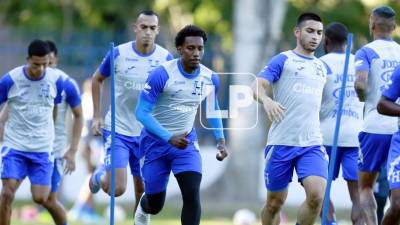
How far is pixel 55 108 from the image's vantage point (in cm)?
1606

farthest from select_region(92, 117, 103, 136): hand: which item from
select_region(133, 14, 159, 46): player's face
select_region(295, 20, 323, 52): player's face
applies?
select_region(295, 20, 323, 52): player's face

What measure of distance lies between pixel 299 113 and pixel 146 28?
242cm

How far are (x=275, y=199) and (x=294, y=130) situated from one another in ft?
2.72

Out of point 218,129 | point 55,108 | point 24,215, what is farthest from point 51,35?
point 218,129

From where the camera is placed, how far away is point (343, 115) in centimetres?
1535

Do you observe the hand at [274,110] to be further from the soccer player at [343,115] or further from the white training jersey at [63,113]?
the white training jersey at [63,113]

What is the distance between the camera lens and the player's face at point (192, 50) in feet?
43.9

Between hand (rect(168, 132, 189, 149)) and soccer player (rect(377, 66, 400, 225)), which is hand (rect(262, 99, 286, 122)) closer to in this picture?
hand (rect(168, 132, 189, 149))

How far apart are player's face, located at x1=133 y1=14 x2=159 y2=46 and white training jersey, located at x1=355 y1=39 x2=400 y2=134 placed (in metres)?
2.53

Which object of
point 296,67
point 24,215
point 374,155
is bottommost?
point 24,215

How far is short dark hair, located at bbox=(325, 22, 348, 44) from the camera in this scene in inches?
604

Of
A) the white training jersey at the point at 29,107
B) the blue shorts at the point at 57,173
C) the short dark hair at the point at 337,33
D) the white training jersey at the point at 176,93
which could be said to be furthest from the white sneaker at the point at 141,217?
the short dark hair at the point at 337,33

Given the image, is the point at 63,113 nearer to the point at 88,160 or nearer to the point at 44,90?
the point at 44,90

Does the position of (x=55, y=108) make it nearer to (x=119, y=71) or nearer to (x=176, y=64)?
(x=119, y=71)
